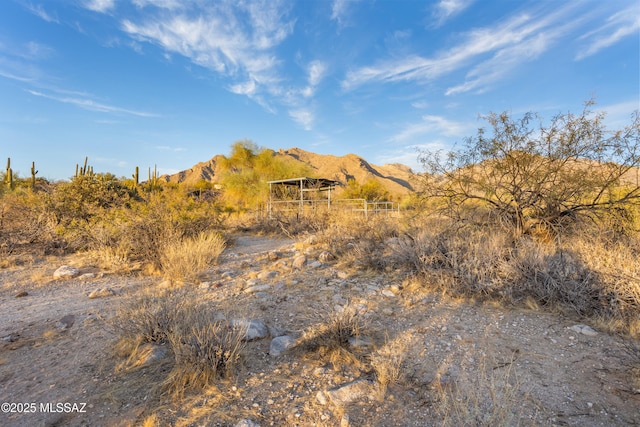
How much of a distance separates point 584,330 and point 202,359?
3799 millimetres

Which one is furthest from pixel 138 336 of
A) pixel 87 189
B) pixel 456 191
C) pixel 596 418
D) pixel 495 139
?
pixel 87 189

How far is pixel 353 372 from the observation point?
254cm

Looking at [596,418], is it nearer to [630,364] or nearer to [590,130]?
[630,364]

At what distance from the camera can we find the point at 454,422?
192 cm

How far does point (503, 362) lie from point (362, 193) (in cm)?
2887

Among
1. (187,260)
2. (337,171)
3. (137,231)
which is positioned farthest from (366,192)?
(187,260)

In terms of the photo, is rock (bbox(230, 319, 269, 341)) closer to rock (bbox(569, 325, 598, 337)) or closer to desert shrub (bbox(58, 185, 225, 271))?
rock (bbox(569, 325, 598, 337))

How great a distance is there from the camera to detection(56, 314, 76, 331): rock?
131 inches

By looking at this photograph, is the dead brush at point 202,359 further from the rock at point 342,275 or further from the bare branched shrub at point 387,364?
the rock at point 342,275

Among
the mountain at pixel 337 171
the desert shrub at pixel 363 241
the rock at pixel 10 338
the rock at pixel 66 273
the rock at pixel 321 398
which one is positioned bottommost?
the rock at pixel 321 398

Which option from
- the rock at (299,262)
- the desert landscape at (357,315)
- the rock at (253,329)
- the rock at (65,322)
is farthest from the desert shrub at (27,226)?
the rock at (253,329)

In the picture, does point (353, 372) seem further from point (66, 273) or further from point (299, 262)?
point (66, 273)

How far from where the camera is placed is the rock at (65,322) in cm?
334

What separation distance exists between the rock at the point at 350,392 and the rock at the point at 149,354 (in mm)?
1571
